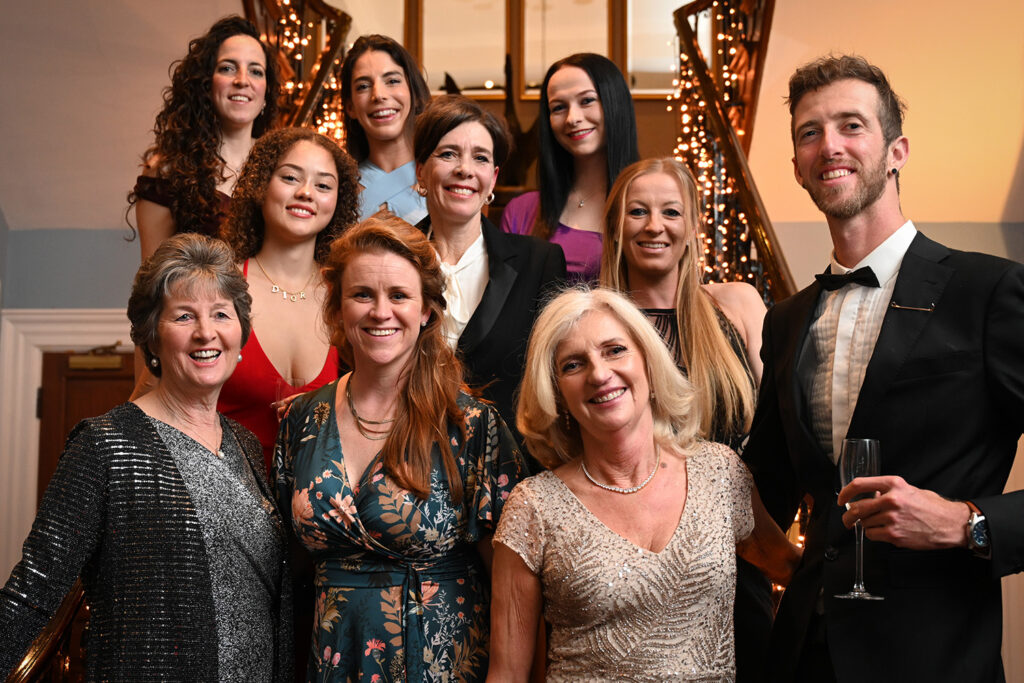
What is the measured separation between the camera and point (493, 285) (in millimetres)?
3053

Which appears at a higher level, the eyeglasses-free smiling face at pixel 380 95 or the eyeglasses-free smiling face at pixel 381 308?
the eyeglasses-free smiling face at pixel 380 95

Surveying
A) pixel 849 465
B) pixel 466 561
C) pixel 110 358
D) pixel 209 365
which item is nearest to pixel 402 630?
pixel 466 561

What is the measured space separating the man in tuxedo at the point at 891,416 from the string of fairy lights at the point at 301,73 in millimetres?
3577

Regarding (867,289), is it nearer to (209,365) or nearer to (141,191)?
(209,365)

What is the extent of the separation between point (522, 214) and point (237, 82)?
3.99ft

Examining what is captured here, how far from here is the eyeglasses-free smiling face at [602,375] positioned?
93.1 inches

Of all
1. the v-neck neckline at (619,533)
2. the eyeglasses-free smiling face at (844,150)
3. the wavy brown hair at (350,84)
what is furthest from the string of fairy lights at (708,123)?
the v-neck neckline at (619,533)

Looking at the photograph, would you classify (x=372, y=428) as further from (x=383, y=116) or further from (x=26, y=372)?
(x=26, y=372)

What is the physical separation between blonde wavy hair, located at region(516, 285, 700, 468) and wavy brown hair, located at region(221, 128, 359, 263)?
113 cm

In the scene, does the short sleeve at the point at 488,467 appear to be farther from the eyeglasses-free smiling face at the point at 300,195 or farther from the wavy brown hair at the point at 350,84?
the wavy brown hair at the point at 350,84

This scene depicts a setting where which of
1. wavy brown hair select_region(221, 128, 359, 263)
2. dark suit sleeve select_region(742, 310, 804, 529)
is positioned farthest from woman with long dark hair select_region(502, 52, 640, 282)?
dark suit sleeve select_region(742, 310, 804, 529)

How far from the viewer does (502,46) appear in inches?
404

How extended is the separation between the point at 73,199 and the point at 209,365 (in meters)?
4.96

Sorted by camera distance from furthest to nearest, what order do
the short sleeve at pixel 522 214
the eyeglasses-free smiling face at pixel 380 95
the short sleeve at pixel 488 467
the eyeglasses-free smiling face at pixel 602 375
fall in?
the eyeglasses-free smiling face at pixel 380 95, the short sleeve at pixel 522 214, the short sleeve at pixel 488 467, the eyeglasses-free smiling face at pixel 602 375
